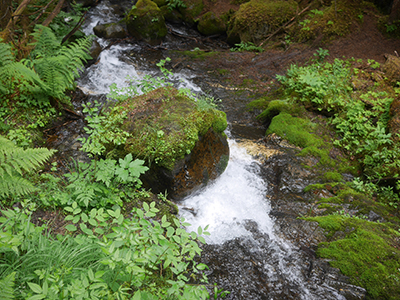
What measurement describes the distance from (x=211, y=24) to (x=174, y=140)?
9.45 meters

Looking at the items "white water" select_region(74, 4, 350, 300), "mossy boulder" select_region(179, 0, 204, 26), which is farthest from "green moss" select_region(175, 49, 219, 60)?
"white water" select_region(74, 4, 350, 300)

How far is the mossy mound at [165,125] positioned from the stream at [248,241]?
3.51ft

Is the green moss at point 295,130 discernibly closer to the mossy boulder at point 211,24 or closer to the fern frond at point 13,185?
the fern frond at point 13,185

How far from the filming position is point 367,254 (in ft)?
11.3

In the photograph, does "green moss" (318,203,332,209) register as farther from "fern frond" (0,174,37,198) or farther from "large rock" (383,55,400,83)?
"large rock" (383,55,400,83)

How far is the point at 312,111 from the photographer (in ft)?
21.6

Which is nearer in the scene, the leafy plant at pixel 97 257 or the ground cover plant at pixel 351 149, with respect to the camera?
the leafy plant at pixel 97 257

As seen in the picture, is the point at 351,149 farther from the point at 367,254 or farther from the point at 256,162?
the point at 367,254

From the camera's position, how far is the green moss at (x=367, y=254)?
3.15 metres

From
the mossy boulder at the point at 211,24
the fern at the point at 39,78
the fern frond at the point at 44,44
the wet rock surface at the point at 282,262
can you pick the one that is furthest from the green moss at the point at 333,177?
the mossy boulder at the point at 211,24

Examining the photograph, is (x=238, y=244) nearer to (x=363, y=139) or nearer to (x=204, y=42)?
(x=363, y=139)

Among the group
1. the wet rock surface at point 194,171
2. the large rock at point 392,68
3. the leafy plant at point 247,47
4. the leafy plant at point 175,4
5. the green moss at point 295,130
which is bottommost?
the green moss at point 295,130

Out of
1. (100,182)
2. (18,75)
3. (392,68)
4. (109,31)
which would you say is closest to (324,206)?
(100,182)

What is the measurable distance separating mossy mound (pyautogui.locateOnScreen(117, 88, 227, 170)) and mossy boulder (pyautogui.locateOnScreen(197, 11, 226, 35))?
8.04 metres
